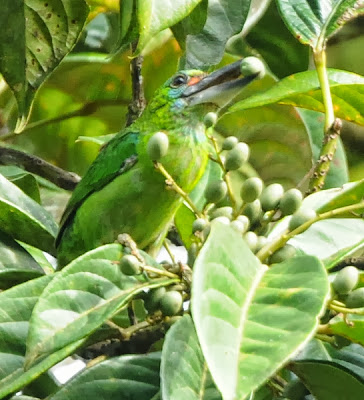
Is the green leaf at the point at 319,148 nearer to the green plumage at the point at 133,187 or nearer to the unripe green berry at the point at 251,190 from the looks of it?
the green plumage at the point at 133,187

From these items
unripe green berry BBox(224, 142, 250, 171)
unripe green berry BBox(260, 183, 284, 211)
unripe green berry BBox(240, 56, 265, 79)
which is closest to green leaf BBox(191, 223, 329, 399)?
unripe green berry BBox(260, 183, 284, 211)

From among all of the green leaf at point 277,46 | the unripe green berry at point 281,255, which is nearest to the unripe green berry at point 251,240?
the unripe green berry at point 281,255

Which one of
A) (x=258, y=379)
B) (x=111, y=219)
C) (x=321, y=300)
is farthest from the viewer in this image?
(x=111, y=219)

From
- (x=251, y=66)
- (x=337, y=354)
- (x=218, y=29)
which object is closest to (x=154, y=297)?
(x=337, y=354)

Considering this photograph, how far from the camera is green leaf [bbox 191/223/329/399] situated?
719 millimetres

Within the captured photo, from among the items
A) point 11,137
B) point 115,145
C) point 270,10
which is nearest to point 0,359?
point 115,145

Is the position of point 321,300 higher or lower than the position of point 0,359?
higher

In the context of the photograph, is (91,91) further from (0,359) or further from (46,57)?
(0,359)

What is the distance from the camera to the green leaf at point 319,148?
6.37ft

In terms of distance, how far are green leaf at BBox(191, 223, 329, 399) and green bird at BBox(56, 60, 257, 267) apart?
35.1 inches

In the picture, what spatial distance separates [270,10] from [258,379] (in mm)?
1755

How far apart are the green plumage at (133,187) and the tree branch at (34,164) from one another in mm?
63

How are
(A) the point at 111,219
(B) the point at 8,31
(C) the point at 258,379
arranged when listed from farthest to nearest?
(A) the point at 111,219
(B) the point at 8,31
(C) the point at 258,379

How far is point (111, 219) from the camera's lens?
6.37ft
